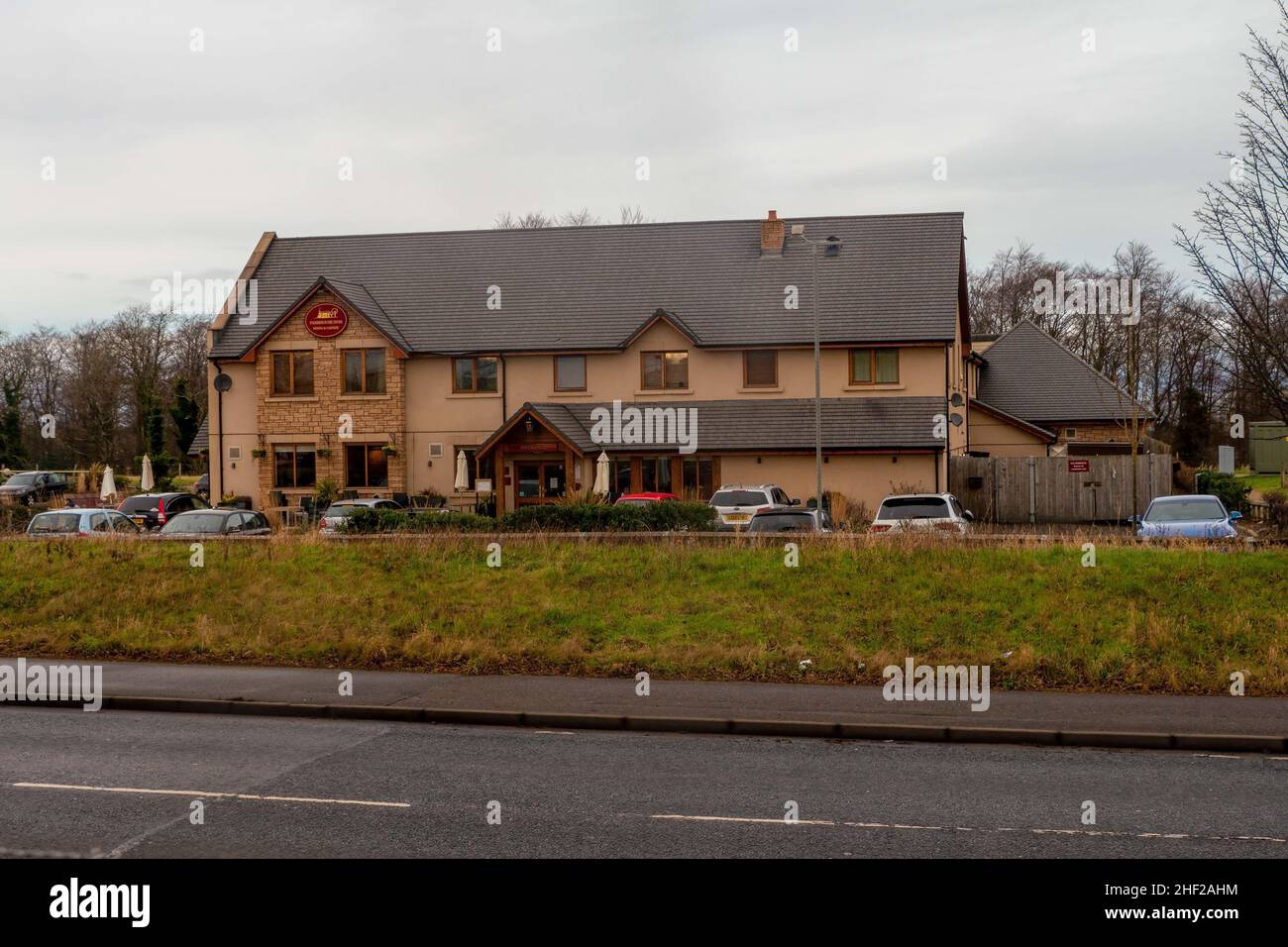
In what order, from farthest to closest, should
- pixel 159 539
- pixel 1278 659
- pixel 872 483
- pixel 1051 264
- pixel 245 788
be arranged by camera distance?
pixel 1051 264, pixel 872 483, pixel 159 539, pixel 1278 659, pixel 245 788

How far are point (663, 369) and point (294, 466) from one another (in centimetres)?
1378

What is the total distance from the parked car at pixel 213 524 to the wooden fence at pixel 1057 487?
78.5ft

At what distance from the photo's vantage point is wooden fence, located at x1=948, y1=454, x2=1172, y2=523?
129 ft

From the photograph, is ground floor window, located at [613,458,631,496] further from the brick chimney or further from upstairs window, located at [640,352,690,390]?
the brick chimney

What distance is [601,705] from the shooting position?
13.0 metres

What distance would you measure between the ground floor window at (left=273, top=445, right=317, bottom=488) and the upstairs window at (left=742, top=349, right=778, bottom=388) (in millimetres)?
15771

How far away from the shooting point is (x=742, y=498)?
30469 millimetres

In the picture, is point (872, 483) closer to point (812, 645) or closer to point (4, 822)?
point (812, 645)

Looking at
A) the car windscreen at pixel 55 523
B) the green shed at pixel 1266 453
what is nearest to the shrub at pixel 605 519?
the car windscreen at pixel 55 523

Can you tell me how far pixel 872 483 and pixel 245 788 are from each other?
3142 centimetres

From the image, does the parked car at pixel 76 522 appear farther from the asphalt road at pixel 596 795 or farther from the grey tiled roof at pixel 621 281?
the grey tiled roof at pixel 621 281
